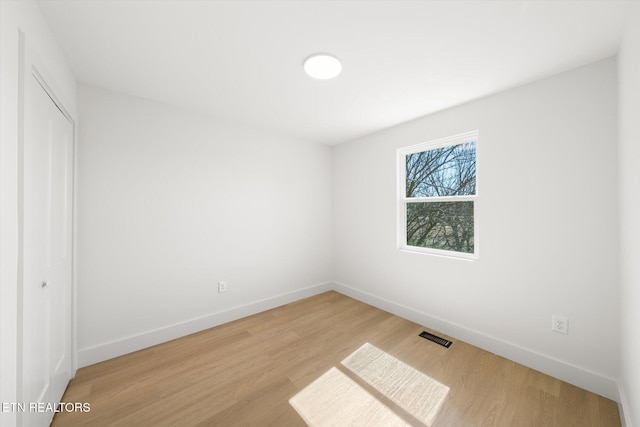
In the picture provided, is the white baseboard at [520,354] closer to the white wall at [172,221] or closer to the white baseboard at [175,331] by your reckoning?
the white baseboard at [175,331]

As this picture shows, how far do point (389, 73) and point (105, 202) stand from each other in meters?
2.72

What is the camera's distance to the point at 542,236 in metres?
2.00

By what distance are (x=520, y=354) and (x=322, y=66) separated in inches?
115

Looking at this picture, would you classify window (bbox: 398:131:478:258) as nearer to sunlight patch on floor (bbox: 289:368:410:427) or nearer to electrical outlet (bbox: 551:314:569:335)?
electrical outlet (bbox: 551:314:569:335)

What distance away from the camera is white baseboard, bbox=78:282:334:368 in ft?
6.95

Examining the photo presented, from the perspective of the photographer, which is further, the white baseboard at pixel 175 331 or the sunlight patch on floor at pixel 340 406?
the white baseboard at pixel 175 331

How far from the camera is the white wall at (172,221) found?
7.00ft

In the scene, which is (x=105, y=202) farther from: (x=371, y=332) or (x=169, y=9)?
(x=371, y=332)

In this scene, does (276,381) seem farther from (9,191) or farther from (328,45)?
(328,45)

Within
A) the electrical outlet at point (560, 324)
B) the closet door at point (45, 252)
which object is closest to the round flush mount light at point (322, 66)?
the closet door at point (45, 252)

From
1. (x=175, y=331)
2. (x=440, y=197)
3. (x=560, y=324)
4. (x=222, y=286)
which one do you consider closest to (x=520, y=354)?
(x=560, y=324)

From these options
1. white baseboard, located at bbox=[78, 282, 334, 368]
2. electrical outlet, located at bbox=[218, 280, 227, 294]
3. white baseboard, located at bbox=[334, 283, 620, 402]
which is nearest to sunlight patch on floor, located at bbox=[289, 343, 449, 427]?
white baseboard, located at bbox=[334, 283, 620, 402]

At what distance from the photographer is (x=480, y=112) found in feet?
7.70

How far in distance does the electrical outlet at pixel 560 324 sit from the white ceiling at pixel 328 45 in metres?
1.95
